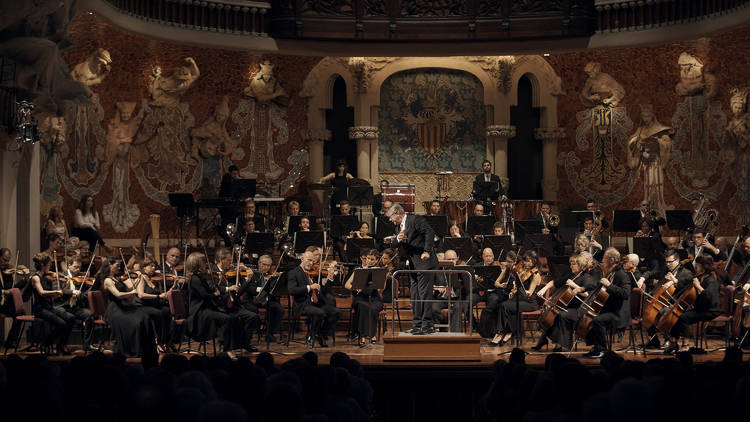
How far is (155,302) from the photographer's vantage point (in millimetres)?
10406

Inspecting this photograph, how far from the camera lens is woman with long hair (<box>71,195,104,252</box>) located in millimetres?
13641

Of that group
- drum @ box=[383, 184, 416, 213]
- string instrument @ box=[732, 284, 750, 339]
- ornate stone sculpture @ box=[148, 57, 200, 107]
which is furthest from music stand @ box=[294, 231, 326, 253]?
string instrument @ box=[732, 284, 750, 339]

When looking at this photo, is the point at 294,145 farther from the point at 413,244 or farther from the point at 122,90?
the point at 413,244

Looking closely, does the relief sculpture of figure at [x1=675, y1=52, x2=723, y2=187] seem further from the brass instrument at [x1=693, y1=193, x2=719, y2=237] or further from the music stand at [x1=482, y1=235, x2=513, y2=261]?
the music stand at [x1=482, y1=235, x2=513, y2=261]

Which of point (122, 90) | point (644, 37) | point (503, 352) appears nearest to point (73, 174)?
point (122, 90)

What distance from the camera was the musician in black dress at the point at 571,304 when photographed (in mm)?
10078

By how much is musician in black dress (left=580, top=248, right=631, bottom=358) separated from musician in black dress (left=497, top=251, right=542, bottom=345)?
104 cm

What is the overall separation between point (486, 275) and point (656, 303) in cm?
186

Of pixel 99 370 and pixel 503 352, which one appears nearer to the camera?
pixel 99 370

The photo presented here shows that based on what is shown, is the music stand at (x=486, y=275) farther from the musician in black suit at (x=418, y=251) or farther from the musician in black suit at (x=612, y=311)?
the musician in black suit at (x=612, y=311)

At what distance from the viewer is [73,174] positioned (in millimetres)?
14688

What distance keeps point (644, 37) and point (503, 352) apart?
7456 mm

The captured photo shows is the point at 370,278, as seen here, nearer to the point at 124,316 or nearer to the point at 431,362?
the point at 431,362

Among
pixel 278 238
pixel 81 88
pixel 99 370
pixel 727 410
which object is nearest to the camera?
pixel 727 410
